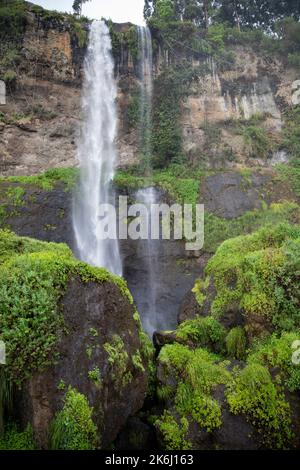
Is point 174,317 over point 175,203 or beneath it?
beneath

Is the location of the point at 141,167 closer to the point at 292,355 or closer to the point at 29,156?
the point at 29,156

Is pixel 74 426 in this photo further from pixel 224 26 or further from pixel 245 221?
pixel 224 26

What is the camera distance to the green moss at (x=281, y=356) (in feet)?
22.6

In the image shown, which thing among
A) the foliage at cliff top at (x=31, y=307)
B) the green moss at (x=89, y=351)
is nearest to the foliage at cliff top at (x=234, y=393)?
the green moss at (x=89, y=351)

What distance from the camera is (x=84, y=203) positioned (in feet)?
63.5


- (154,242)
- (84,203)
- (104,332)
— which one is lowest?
(104,332)

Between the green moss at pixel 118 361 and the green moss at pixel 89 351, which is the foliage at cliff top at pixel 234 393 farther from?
the green moss at pixel 89 351

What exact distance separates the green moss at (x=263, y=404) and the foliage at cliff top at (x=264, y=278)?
1375 mm

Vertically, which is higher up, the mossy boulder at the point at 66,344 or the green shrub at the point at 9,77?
the green shrub at the point at 9,77

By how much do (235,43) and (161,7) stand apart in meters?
5.87

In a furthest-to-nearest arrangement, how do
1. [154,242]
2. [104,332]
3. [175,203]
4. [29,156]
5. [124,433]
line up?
[29,156], [175,203], [154,242], [124,433], [104,332]

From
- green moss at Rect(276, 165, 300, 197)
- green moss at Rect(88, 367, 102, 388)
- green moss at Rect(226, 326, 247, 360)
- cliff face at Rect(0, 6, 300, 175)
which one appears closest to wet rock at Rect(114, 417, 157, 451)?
green moss at Rect(88, 367, 102, 388)

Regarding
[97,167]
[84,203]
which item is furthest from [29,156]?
[84,203]

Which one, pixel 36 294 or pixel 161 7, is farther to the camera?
pixel 161 7
